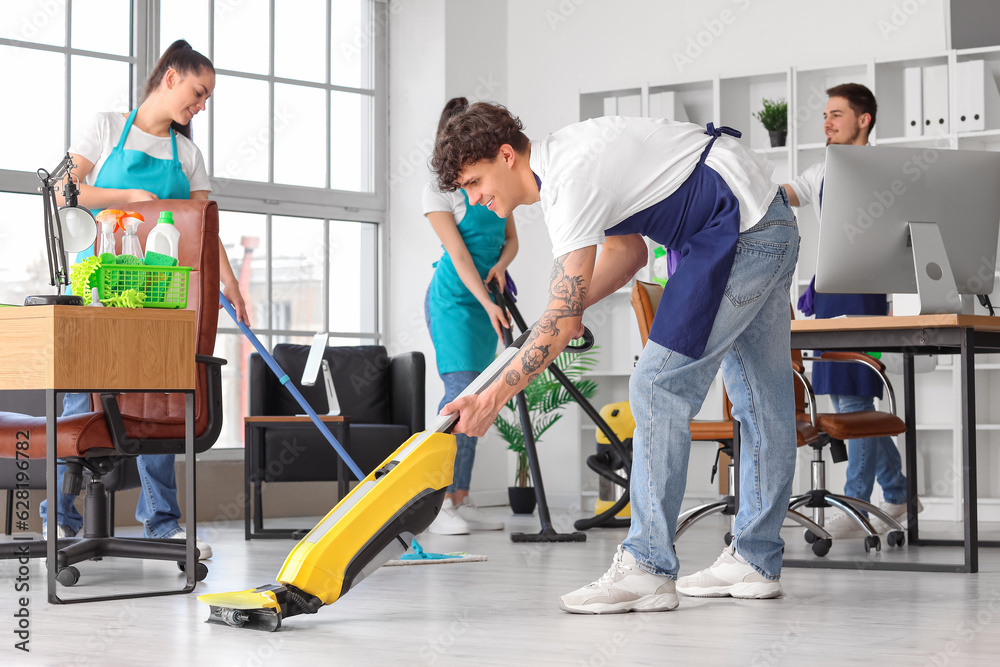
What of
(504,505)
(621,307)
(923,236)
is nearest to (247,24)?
(621,307)

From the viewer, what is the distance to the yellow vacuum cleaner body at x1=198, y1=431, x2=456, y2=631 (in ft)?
6.53

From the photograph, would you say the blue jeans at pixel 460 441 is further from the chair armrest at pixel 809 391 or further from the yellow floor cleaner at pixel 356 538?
the yellow floor cleaner at pixel 356 538

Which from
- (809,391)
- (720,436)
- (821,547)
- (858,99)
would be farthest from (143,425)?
(858,99)

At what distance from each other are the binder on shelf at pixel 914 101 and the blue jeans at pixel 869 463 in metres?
1.73

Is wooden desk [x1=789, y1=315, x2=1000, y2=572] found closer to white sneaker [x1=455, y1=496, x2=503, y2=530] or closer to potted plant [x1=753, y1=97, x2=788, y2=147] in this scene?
white sneaker [x1=455, y1=496, x2=503, y2=530]

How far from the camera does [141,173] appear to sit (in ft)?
10.7

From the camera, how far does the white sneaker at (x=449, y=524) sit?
13.2 feet

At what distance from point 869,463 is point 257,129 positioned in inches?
126

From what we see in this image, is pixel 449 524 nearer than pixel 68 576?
No

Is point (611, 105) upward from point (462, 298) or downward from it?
upward

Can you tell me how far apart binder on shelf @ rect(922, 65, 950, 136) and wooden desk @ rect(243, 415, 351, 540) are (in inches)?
119

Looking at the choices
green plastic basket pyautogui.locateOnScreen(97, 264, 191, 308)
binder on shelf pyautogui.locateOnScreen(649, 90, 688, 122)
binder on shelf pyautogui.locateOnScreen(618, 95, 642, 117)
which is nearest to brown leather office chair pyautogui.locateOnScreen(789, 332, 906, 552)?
green plastic basket pyautogui.locateOnScreen(97, 264, 191, 308)

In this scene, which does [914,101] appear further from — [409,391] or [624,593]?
[624,593]

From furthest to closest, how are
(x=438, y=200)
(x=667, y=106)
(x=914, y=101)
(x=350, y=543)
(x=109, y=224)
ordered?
1. (x=667, y=106)
2. (x=914, y=101)
3. (x=438, y=200)
4. (x=109, y=224)
5. (x=350, y=543)
